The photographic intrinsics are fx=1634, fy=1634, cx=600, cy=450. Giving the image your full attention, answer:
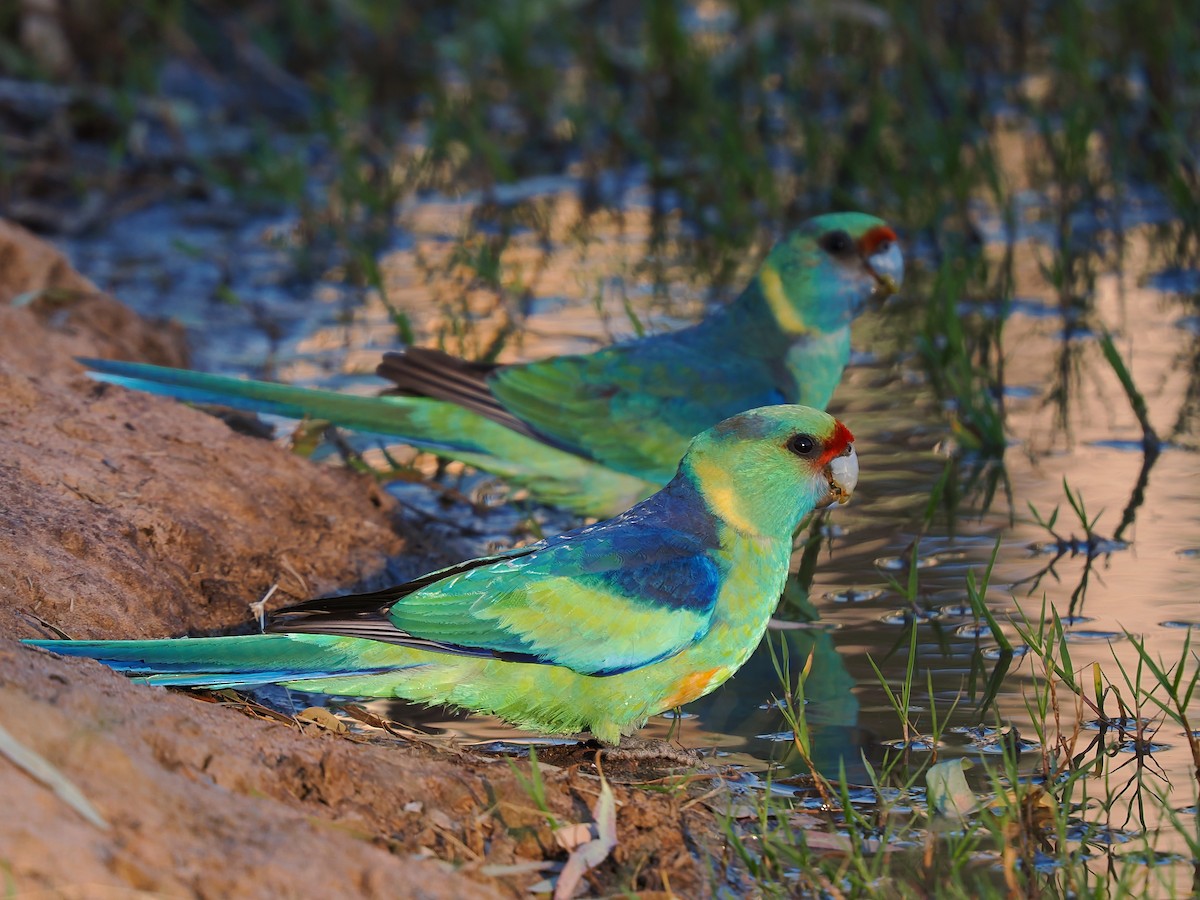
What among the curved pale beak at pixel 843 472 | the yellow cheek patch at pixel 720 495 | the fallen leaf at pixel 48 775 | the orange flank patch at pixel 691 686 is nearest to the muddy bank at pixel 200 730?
the fallen leaf at pixel 48 775

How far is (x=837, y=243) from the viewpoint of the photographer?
4.83 metres

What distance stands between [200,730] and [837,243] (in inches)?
110

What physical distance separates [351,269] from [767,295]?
2763 millimetres

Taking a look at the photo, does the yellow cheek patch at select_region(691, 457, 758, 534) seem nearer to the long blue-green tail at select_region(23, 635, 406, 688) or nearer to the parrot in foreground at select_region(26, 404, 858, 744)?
the parrot in foreground at select_region(26, 404, 858, 744)

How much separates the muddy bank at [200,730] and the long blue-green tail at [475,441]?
0.50ft

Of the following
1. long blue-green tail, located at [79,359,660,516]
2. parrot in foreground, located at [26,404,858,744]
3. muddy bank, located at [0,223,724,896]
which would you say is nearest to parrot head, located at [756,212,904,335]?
long blue-green tail, located at [79,359,660,516]

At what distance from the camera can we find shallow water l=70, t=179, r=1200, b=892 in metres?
3.50

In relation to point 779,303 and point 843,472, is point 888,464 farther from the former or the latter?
point 843,472

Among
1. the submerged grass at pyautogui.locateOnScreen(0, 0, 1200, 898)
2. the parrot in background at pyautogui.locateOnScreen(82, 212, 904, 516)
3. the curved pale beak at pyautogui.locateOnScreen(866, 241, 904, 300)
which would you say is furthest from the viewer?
the submerged grass at pyautogui.locateOnScreen(0, 0, 1200, 898)

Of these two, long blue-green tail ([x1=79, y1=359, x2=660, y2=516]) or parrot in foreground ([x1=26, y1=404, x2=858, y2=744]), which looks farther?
long blue-green tail ([x1=79, y1=359, x2=660, y2=516])

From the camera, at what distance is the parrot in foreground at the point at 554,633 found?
117 inches

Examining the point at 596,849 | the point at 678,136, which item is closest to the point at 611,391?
the point at 596,849

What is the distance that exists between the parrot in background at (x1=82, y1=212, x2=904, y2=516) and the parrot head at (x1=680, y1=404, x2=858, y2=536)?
3.48 ft

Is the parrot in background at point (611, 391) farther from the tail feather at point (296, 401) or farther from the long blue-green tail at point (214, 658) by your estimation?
the long blue-green tail at point (214, 658)
